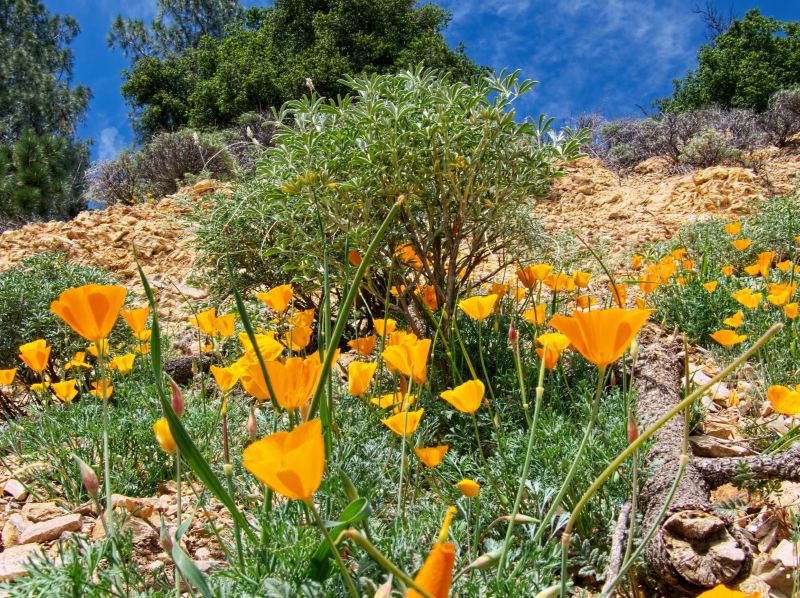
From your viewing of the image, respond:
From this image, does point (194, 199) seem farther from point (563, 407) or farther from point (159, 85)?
point (159, 85)

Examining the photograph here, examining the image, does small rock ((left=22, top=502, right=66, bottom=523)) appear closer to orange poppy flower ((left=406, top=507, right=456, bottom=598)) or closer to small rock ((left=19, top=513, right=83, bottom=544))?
small rock ((left=19, top=513, right=83, bottom=544))

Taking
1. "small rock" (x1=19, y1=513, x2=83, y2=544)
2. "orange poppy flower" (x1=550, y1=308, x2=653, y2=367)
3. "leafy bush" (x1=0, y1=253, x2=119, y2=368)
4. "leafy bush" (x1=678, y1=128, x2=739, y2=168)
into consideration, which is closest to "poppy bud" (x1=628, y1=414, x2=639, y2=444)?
"orange poppy flower" (x1=550, y1=308, x2=653, y2=367)

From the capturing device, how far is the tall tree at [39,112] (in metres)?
14.9

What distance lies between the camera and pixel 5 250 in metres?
5.82

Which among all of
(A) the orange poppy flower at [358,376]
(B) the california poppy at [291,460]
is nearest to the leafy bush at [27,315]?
(A) the orange poppy flower at [358,376]

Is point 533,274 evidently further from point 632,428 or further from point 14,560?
point 14,560

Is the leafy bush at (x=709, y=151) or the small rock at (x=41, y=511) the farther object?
the leafy bush at (x=709, y=151)

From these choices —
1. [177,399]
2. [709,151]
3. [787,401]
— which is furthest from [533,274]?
[709,151]

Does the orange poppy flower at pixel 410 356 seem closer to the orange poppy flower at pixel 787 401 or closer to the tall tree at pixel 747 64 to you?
the orange poppy flower at pixel 787 401

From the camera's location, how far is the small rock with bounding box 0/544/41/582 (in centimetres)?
127

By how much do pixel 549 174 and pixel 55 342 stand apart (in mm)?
2969

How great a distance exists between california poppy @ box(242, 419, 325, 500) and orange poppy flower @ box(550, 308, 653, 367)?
0.38 meters

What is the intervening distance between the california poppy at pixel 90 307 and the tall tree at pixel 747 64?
20.2m

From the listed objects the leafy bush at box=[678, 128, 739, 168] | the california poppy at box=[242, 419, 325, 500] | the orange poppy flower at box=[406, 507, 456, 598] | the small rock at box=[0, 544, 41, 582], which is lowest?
the small rock at box=[0, 544, 41, 582]
